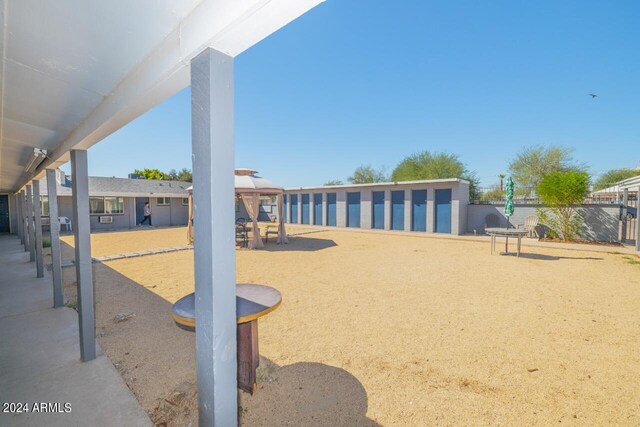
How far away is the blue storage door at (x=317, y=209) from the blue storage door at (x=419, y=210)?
7296 millimetres

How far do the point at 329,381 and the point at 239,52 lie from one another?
300cm

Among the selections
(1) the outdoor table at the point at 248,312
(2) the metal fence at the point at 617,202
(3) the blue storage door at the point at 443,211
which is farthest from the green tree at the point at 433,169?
(1) the outdoor table at the point at 248,312

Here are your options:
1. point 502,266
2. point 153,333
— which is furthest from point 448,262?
point 153,333

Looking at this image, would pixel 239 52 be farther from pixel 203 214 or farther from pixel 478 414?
pixel 478 414

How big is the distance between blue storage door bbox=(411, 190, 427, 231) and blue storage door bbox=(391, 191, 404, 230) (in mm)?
713

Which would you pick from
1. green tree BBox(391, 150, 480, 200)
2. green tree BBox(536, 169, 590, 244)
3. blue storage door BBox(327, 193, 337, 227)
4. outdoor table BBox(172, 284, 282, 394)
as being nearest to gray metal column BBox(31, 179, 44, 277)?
outdoor table BBox(172, 284, 282, 394)

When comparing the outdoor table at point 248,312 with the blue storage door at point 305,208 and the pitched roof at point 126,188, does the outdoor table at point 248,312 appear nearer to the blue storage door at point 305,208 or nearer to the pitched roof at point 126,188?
the pitched roof at point 126,188

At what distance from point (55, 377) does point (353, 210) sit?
695 inches

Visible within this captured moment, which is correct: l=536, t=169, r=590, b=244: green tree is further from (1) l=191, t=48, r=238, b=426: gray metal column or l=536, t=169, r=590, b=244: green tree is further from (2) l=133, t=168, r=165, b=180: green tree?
(2) l=133, t=168, r=165, b=180: green tree

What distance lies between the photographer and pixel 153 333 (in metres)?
3.86

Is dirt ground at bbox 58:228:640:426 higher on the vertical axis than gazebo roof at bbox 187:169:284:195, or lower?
lower

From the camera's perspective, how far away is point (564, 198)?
12.1 metres

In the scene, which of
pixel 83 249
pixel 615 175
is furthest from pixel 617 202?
pixel 615 175

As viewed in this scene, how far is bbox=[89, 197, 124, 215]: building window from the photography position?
716 inches
